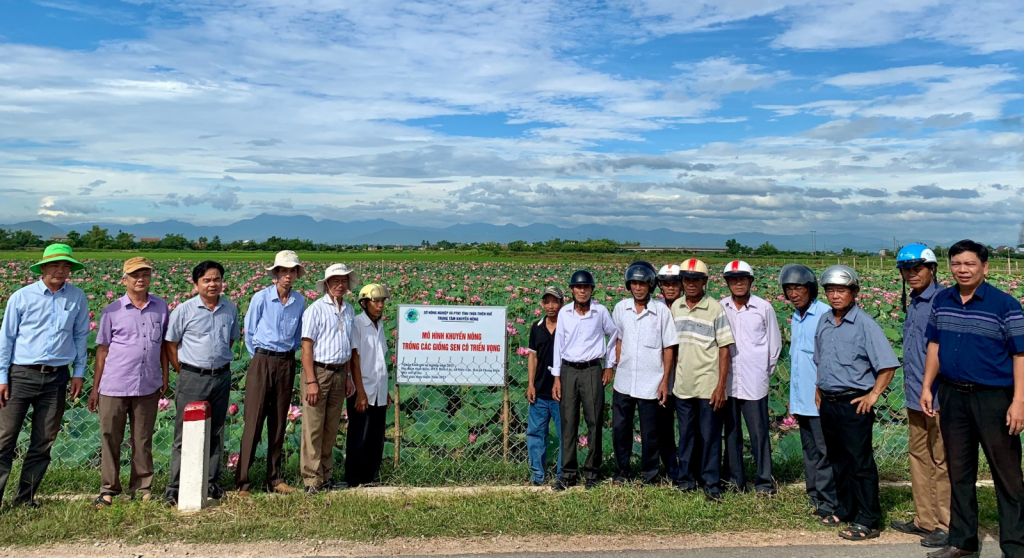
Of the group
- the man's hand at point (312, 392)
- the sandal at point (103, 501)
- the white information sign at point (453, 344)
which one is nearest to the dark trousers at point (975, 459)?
the white information sign at point (453, 344)

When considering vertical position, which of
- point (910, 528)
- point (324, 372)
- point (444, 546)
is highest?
point (324, 372)

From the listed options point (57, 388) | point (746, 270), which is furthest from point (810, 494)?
point (57, 388)

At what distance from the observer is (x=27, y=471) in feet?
17.6

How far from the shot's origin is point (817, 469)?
5.49 metres

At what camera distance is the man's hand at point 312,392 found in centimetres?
569

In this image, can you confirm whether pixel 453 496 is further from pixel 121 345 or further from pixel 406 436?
pixel 121 345

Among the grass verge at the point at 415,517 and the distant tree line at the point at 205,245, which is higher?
the distant tree line at the point at 205,245

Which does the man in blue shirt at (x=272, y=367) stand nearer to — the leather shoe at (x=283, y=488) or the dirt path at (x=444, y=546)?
the leather shoe at (x=283, y=488)

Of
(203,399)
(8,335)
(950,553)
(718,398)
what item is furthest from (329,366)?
(950,553)

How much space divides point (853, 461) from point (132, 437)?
588cm

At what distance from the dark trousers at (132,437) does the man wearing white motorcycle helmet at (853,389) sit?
5559mm

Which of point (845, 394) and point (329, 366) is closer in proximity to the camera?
point (845, 394)

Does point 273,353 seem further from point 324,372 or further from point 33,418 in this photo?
point 33,418

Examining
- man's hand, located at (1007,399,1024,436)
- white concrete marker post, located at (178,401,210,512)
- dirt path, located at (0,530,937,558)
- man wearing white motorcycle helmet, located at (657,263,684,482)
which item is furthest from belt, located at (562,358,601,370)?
white concrete marker post, located at (178,401,210,512)
